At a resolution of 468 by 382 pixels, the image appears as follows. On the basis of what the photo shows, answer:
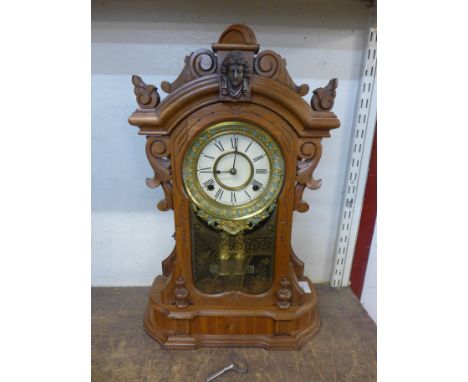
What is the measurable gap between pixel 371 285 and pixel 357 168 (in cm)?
52

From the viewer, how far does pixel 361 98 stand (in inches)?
41.1

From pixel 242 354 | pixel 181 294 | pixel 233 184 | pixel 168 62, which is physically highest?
pixel 168 62

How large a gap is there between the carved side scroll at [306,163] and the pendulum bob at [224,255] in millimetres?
226

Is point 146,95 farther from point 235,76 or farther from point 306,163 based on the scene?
point 306,163

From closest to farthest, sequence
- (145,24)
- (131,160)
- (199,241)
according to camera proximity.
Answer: (199,241), (145,24), (131,160)

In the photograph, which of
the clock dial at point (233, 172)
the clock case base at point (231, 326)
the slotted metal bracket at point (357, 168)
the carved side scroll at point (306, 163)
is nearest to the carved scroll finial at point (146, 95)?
the clock dial at point (233, 172)

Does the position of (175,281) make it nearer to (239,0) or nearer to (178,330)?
(178,330)

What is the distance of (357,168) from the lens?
1120mm

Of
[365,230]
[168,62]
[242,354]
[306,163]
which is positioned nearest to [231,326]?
[242,354]

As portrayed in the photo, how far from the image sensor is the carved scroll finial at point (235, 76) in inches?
28.5

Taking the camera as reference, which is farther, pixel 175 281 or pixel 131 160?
pixel 131 160

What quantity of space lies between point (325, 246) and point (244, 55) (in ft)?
2.70

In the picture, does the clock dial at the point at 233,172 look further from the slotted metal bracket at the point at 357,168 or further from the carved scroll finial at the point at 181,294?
the slotted metal bracket at the point at 357,168

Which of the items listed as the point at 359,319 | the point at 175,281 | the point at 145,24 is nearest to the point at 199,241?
A: the point at 175,281
